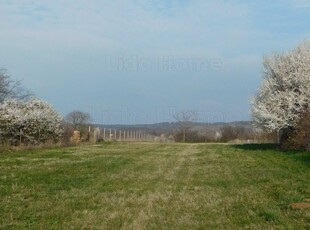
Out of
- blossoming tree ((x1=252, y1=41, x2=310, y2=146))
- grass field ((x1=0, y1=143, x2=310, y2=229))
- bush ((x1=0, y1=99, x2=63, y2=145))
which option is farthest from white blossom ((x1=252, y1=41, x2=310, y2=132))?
bush ((x1=0, y1=99, x2=63, y2=145))

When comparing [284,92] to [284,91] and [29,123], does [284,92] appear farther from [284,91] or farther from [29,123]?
[29,123]

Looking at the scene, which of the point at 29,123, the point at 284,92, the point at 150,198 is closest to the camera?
the point at 150,198

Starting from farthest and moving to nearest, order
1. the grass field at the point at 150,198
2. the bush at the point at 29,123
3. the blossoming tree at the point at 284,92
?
the bush at the point at 29,123 < the blossoming tree at the point at 284,92 < the grass field at the point at 150,198

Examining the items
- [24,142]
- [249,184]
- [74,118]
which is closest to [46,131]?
[24,142]

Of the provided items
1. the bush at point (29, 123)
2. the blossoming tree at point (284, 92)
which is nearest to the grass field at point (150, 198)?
the blossoming tree at point (284, 92)

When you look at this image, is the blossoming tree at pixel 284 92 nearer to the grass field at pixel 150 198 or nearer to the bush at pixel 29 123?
the grass field at pixel 150 198

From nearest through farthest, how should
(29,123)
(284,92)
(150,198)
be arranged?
(150,198) → (284,92) → (29,123)

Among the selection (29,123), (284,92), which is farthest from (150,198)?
(29,123)

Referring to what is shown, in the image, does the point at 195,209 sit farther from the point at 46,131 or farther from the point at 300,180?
the point at 46,131

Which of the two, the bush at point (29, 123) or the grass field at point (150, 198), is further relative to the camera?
the bush at point (29, 123)

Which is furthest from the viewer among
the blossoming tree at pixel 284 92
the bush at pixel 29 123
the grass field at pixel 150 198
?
the bush at pixel 29 123

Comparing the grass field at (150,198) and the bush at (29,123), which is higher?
the bush at (29,123)

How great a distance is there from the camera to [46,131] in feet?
124

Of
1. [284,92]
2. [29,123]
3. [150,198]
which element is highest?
[284,92]
